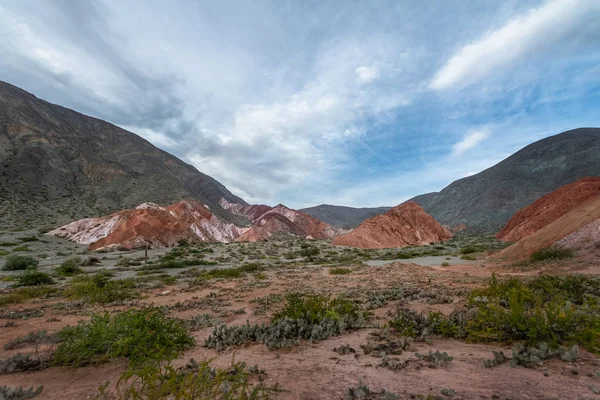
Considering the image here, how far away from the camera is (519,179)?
97.5 m

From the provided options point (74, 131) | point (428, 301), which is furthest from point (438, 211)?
point (74, 131)

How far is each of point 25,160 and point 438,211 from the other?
127 m

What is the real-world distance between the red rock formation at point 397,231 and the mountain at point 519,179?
28644mm

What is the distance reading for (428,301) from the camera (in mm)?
7750

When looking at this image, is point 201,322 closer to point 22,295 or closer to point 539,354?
point 539,354

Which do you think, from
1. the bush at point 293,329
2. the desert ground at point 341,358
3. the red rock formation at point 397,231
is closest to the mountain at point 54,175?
the red rock formation at point 397,231

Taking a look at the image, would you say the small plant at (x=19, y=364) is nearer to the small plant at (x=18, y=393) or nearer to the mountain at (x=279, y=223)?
the small plant at (x=18, y=393)

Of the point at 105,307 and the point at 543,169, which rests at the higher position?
the point at 543,169

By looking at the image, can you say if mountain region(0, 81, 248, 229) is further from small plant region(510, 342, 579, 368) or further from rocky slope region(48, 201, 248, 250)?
small plant region(510, 342, 579, 368)

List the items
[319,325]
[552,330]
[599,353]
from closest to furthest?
[599,353] < [552,330] < [319,325]

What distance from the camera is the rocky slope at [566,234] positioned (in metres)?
15.8

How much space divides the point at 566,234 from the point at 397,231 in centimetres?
3391

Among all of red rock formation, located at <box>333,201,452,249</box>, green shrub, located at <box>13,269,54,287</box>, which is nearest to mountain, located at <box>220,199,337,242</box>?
red rock formation, located at <box>333,201,452,249</box>

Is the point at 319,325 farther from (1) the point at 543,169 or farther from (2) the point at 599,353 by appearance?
(1) the point at 543,169
